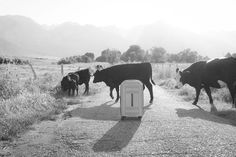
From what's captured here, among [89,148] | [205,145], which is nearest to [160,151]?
[205,145]

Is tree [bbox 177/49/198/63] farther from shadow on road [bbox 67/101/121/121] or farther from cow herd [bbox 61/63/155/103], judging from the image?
shadow on road [bbox 67/101/121/121]

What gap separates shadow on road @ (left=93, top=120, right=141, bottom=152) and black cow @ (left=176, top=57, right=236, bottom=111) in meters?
4.37

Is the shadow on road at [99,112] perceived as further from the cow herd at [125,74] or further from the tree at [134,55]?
the tree at [134,55]

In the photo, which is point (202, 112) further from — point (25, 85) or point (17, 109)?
point (25, 85)

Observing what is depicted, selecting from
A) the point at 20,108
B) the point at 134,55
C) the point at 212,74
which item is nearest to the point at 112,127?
the point at 20,108

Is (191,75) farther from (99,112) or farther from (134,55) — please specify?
(134,55)

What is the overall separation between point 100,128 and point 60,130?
1112mm

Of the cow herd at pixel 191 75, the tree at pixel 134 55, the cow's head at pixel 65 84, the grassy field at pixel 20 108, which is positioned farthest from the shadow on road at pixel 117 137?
the tree at pixel 134 55

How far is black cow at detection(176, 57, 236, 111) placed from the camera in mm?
11656

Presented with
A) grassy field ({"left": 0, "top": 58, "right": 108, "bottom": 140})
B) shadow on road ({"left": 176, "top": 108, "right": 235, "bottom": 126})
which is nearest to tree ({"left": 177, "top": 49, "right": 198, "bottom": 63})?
shadow on road ({"left": 176, "top": 108, "right": 235, "bottom": 126})

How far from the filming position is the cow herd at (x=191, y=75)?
11773 millimetres

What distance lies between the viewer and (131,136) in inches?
284

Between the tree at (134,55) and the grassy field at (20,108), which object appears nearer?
the grassy field at (20,108)

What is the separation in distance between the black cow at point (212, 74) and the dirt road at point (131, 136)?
2.41 metres
